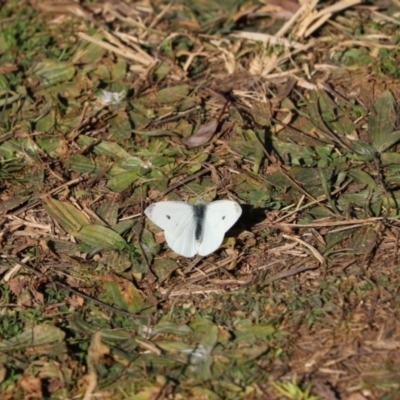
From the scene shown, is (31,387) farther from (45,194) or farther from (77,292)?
(45,194)

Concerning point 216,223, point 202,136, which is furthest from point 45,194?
point 216,223

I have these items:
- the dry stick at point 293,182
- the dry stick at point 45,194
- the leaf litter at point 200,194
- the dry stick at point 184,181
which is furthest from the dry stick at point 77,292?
the dry stick at point 293,182

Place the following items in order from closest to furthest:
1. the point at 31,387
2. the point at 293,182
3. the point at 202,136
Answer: the point at 31,387
the point at 293,182
the point at 202,136

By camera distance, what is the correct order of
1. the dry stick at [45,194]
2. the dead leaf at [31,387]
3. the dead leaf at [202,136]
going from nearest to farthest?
the dead leaf at [31,387], the dry stick at [45,194], the dead leaf at [202,136]

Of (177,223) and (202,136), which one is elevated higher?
(177,223)

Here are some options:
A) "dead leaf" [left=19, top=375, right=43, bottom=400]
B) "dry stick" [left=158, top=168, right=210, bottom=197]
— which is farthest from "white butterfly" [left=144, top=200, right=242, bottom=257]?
"dead leaf" [left=19, top=375, right=43, bottom=400]

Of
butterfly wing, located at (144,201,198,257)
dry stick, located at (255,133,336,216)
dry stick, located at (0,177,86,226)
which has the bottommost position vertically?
dry stick, located at (0,177,86,226)

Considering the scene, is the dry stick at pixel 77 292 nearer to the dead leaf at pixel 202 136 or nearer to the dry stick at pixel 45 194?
the dry stick at pixel 45 194

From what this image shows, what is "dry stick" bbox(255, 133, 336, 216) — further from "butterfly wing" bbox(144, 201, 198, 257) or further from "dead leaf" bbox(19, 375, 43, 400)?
"dead leaf" bbox(19, 375, 43, 400)
